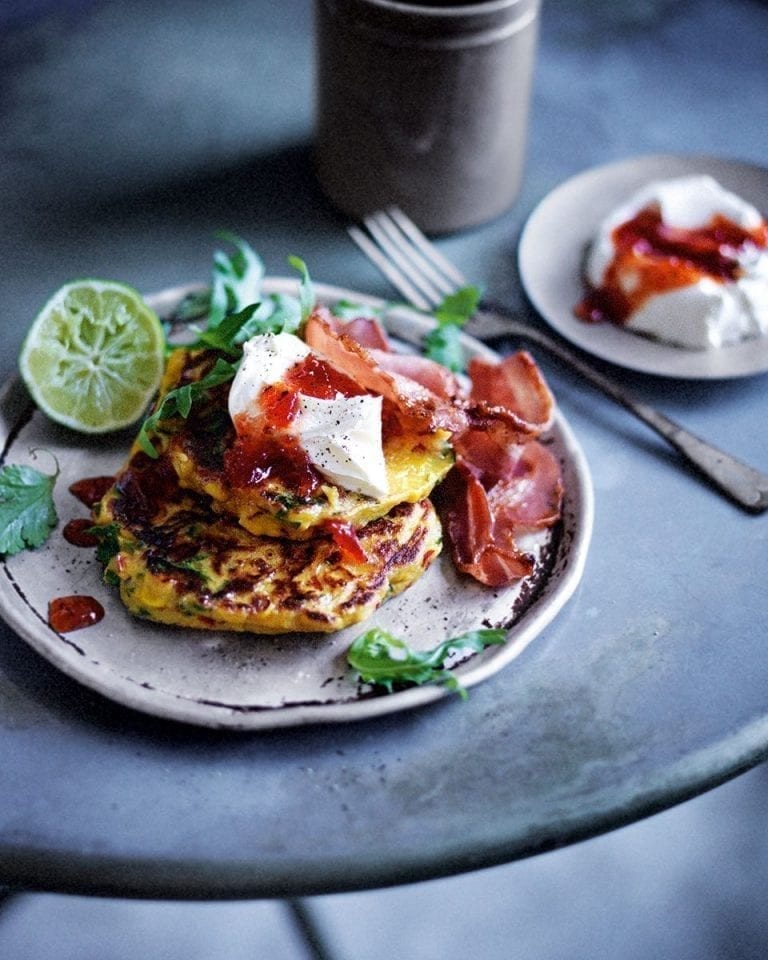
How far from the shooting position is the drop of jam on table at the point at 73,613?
1.74 meters

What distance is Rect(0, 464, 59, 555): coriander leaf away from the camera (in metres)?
1.85

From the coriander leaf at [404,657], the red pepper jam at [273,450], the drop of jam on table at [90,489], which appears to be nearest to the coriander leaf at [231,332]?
the red pepper jam at [273,450]

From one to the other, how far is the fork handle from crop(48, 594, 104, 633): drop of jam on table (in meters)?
1.16

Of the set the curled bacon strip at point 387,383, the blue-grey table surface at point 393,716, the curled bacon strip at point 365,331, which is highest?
the curled bacon strip at point 387,383

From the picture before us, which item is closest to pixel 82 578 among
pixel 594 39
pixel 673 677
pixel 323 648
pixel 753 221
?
pixel 323 648

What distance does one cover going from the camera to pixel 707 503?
2.14 metres

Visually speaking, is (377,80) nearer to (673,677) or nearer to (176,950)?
(673,677)

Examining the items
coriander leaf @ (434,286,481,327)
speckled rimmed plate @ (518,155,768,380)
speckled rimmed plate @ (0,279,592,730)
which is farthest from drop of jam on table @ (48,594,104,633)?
speckled rimmed plate @ (518,155,768,380)

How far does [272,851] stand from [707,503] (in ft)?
3.67

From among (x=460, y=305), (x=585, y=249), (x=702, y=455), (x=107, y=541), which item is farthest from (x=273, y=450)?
(x=585, y=249)

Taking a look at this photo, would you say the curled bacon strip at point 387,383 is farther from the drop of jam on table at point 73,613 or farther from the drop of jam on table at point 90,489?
the drop of jam on table at point 73,613

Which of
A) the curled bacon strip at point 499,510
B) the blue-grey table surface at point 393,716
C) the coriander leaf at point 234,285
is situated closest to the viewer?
the blue-grey table surface at point 393,716

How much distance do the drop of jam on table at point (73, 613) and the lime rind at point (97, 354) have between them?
0.41 meters

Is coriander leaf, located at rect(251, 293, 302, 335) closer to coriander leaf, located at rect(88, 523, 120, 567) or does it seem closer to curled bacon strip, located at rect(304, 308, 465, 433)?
curled bacon strip, located at rect(304, 308, 465, 433)
